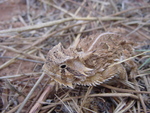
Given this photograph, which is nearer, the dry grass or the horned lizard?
the horned lizard

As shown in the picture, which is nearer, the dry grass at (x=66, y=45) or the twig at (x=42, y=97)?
the twig at (x=42, y=97)

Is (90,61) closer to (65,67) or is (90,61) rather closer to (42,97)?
(65,67)

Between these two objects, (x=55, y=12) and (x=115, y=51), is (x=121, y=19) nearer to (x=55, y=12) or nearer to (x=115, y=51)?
(x=115, y=51)

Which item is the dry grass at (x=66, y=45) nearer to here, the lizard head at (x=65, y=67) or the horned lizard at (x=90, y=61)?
the horned lizard at (x=90, y=61)

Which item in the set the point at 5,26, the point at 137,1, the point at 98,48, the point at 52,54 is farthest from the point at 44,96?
the point at 137,1

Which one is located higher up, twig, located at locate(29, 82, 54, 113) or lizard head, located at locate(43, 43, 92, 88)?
lizard head, located at locate(43, 43, 92, 88)

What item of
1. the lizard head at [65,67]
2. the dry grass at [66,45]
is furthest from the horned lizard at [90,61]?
the dry grass at [66,45]

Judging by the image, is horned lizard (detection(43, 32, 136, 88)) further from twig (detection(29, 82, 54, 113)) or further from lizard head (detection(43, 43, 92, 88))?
twig (detection(29, 82, 54, 113))

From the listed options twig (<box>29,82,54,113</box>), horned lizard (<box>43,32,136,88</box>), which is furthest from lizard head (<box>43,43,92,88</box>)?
twig (<box>29,82,54,113</box>)
